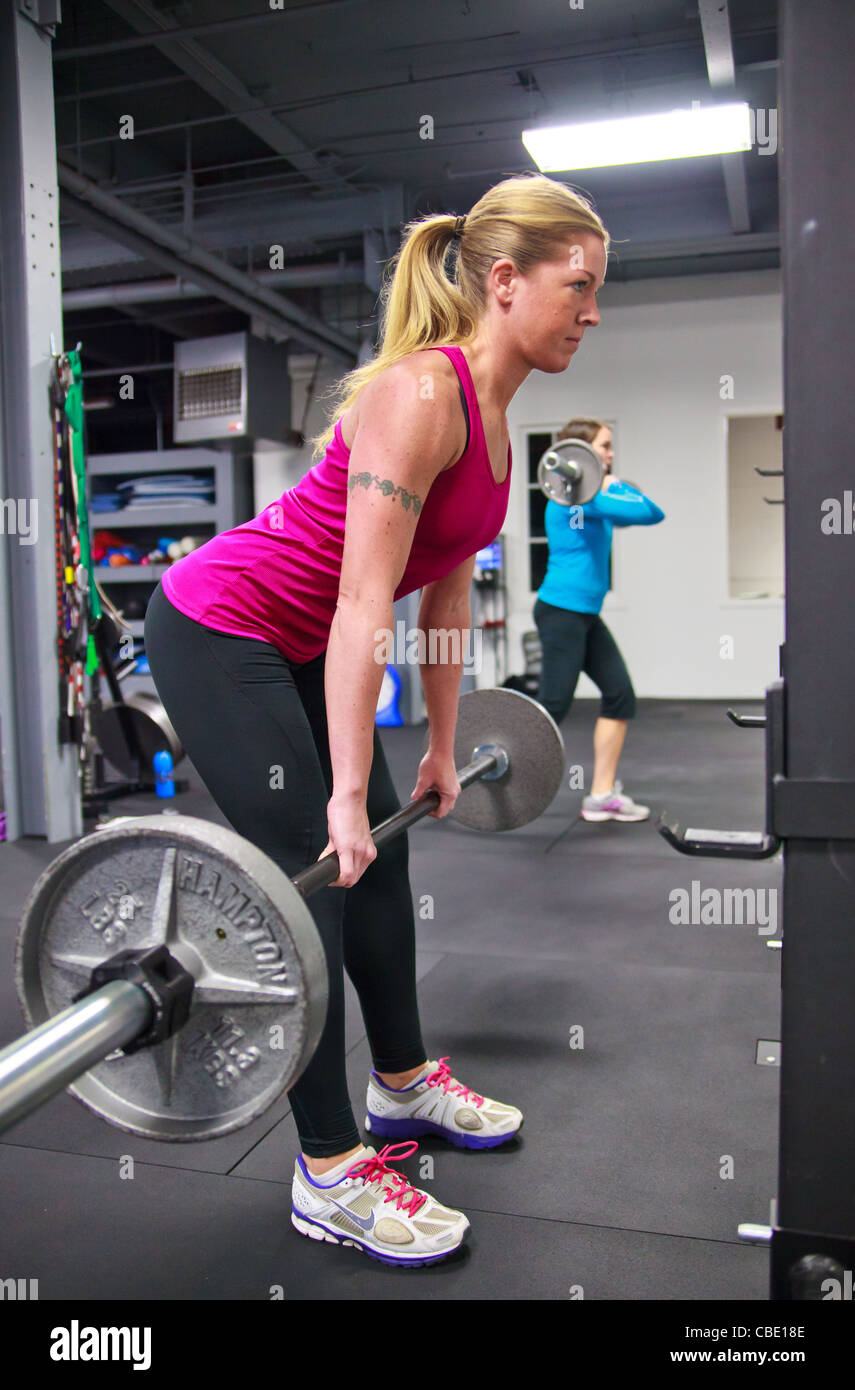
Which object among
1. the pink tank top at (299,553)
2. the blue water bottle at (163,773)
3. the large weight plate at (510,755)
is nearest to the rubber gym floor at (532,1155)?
the large weight plate at (510,755)

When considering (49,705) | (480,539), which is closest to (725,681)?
(49,705)

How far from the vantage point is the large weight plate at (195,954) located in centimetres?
88

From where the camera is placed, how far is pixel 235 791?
120cm

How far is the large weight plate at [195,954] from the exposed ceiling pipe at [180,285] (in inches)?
247

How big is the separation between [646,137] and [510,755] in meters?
4.02

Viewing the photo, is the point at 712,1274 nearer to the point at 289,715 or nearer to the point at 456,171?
the point at 289,715

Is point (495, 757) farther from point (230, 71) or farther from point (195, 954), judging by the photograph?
point (230, 71)

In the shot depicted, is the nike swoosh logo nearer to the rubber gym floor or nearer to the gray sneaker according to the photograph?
the rubber gym floor

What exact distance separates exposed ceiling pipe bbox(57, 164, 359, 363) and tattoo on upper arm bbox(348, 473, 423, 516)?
4.21 metres

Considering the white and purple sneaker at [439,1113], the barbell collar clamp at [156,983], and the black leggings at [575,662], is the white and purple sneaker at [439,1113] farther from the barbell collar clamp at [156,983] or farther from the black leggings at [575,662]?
the black leggings at [575,662]

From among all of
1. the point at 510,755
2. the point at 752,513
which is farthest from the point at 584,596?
the point at 752,513

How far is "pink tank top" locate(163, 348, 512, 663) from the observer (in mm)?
1189

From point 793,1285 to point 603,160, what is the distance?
515cm

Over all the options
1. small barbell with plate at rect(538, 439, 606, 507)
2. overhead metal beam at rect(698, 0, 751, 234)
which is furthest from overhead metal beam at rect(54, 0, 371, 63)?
small barbell with plate at rect(538, 439, 606, 507)
